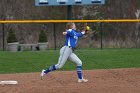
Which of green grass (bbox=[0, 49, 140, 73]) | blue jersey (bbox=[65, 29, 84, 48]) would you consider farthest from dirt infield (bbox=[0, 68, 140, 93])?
green grass (bbox=[0, 49, 140, 73])

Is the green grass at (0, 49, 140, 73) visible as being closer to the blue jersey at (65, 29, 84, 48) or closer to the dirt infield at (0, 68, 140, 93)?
the dirt infield at (0, 68, 140, 93)

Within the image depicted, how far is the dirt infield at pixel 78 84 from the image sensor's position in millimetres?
11164

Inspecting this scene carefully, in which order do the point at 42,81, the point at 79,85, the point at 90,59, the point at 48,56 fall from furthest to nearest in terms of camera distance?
the point at 48,56 → the point at 90,59 → the point at 42,81 → the point at 79,85

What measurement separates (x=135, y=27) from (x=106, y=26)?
2827 mm

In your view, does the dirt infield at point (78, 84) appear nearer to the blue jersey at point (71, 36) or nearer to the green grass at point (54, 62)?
the blue jersey at point (71, 36)

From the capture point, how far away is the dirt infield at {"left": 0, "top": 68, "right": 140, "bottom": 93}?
440 inches

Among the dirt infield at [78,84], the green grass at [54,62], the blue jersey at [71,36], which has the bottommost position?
the green grass at [54,62]

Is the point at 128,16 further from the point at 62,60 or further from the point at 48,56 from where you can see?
the point at 62,60

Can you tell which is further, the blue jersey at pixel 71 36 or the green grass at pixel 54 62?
the green grass at pixel 54 62

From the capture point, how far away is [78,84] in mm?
12609

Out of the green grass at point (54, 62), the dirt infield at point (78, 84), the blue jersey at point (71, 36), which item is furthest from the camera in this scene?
the green grass at point (54, 62)

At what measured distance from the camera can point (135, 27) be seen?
35031 millimetres

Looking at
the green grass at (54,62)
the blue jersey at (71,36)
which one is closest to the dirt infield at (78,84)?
the blue jersey at (71,36)

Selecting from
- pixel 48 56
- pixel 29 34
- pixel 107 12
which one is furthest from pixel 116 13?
pixel 48 56
